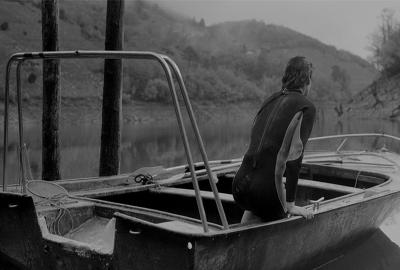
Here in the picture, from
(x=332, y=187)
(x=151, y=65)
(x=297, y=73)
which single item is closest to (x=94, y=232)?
(x=297, y=73)

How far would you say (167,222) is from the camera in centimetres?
573

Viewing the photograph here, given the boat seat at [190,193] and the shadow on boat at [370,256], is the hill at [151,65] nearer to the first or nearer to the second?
the boat seat at [190,193]

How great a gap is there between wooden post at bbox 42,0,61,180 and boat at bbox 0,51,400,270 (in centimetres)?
176

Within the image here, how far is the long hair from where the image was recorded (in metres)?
5.48

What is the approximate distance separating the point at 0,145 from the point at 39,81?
25.5 meters

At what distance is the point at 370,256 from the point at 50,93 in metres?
5.78

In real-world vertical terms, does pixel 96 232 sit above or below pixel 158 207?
above

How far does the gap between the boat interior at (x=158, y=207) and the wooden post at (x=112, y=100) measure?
1.84m

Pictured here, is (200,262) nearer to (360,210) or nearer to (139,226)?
(139,226)

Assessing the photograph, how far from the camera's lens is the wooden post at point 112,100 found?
996 cm

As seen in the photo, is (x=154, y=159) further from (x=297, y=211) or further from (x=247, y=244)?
(x=247, y=244)

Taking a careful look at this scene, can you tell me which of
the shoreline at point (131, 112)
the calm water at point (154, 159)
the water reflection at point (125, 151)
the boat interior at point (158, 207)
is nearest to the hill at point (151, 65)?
the shoreline at point (131, 112)

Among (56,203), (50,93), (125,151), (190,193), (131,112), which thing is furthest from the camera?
(131,112)

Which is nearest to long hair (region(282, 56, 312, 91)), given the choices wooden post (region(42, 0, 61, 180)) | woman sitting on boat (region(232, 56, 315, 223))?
woman sitting on boat (region(232, 56, 315, 223))
